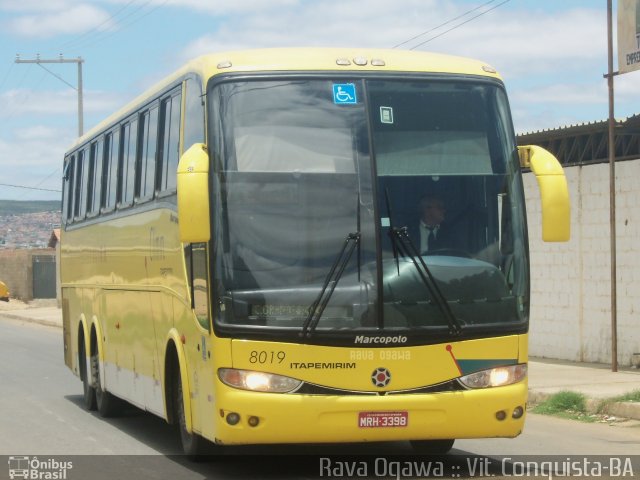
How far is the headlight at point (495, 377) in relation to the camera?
9.43 m

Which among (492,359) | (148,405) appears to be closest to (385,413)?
(492,359)

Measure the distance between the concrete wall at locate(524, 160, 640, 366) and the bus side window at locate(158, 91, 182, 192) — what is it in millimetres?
8918

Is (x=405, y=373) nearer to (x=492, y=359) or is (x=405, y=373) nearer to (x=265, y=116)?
(x=492, y=359)

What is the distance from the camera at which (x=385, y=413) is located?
9219mm

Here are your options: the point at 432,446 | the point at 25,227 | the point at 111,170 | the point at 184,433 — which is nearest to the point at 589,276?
the point at 111,170

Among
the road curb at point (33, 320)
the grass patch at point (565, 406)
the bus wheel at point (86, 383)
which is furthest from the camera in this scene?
the road curb at point (33, 320)

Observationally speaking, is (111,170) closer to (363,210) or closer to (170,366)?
(170,366)

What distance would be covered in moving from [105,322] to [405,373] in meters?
6.27

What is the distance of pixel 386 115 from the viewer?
382 inches

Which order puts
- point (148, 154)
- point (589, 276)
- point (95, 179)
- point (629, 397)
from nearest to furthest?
point (148, 154)
point (629, 397)
point (95, 179)
point (589, 276)

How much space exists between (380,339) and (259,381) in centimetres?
92

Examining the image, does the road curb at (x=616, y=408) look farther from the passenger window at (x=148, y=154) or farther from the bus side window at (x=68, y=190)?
the bus side window at (x=68, y=190)

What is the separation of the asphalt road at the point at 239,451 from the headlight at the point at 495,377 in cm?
80

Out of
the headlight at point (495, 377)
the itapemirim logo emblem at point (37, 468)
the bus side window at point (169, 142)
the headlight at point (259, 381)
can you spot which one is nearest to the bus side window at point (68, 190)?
the bus side window at point (169, 142)
